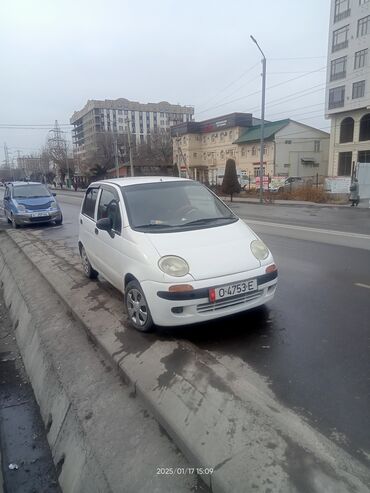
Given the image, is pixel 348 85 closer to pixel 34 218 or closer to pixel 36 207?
pixel 36 207

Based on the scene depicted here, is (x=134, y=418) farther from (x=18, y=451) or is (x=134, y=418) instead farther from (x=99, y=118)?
(x=99, y=118)

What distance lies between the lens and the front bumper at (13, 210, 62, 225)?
45.9ft

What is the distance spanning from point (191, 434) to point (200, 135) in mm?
67826

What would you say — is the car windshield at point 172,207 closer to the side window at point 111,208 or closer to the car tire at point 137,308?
the side window at point 111,208

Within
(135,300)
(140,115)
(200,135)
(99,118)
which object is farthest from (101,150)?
(135,300)

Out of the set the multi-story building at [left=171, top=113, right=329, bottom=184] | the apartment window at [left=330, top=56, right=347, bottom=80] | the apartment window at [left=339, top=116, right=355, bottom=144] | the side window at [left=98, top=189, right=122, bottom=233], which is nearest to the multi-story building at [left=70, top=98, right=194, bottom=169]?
the multi-story building at [left=171, top=113, right=329, bottom=184]

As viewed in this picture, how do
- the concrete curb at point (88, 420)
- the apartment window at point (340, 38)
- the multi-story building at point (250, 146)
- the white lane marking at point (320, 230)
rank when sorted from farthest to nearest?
the multi-story building at point (250, 146), the apartment window at point (340, 38), the white lane marking at point (320, 230), the concrete curb at point (88, 420)

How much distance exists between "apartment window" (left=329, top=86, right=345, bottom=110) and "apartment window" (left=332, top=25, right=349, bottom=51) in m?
4.33

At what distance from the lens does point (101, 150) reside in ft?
252

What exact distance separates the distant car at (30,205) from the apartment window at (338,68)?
38549 mm

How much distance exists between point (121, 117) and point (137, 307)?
467ft

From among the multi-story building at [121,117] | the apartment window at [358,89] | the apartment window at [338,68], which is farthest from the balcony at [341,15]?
the multi-story building at [121,117]

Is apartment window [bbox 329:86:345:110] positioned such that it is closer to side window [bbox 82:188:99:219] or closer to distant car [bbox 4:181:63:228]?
distant car [bbox 4:181:63:228]

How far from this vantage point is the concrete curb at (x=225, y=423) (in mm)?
2137
